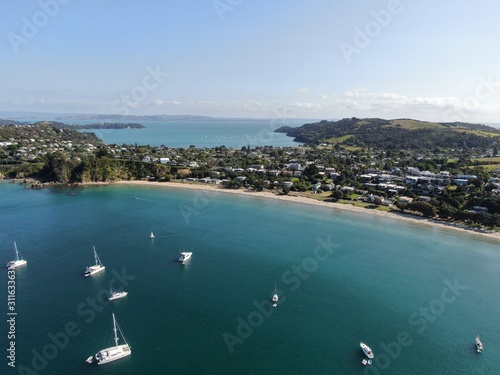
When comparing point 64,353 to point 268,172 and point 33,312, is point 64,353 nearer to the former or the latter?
point 33,312

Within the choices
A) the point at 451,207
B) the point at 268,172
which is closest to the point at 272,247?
the point at 451,207

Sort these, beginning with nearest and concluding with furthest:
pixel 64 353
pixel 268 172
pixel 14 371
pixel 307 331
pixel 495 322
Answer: pixel 14 371
pixel 64 353
pixel 307 331
pixel 495 322
pixel 268 172

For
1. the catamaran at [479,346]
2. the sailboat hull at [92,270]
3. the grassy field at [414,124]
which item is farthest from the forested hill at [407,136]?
the sailboat hull at [92,270]

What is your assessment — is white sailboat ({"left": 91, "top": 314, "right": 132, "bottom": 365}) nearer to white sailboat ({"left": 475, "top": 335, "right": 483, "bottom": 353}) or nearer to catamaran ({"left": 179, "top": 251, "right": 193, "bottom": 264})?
catamaran ({"left": 179, "top": 251, "right": 193, "bottom": 264})

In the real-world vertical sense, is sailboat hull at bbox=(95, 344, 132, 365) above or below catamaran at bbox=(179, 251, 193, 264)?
above

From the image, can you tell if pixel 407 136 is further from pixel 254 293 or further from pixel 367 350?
pixel 367 350

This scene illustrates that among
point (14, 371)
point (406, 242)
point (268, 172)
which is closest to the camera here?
point (14, 371)

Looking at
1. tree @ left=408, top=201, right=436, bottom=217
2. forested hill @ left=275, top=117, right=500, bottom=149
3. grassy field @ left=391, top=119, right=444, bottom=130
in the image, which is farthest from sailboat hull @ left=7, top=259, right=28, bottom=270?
grassy field @ left=391, top=119, right=444, bottom=130

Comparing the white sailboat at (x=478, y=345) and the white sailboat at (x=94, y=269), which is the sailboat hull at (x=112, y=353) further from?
the white sailboat at (x=478, y=345)
